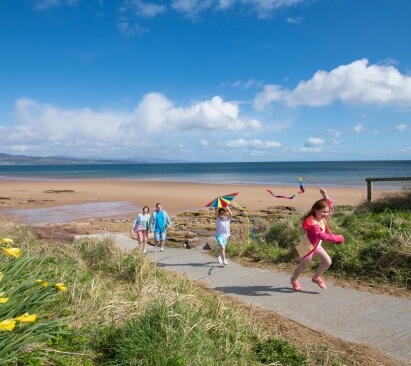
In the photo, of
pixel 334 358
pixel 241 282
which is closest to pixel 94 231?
pixel 241 282

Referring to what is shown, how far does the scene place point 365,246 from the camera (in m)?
7.11

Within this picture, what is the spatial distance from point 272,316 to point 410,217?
5378mm

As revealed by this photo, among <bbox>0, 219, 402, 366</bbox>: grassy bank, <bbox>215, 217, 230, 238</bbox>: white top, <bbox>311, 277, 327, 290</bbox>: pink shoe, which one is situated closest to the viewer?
<bbox>0, 219, 402, 366</bbox>: grassy bank

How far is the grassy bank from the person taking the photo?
3156mm

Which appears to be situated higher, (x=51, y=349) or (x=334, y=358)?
(x=51, y=349)

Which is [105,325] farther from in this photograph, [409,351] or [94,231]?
[94,231]

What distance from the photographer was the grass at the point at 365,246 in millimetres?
6293

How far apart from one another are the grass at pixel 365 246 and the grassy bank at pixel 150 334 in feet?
7.56

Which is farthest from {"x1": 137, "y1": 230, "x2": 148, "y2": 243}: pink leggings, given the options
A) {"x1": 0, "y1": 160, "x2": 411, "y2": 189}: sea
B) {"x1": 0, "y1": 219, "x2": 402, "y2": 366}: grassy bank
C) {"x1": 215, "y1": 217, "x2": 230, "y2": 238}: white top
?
{"x1": 0, "y1": 160, "x2": 411, "y2": 189}: sea

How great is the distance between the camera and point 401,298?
5453 mm

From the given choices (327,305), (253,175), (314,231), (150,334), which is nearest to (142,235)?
(314,231)

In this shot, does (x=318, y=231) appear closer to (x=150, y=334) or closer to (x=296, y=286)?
(x=296, y=286)

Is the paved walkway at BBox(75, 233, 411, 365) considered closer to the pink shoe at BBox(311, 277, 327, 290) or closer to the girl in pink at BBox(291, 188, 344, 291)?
the pink shoe at BBox(311, 277, 327, 290)

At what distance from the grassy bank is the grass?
2.30 metres
